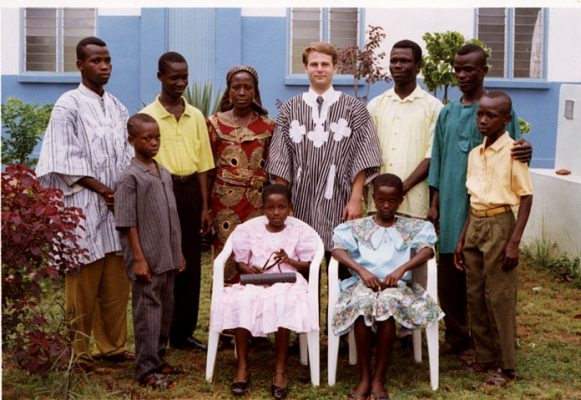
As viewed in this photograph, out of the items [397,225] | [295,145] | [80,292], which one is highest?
[295,145]

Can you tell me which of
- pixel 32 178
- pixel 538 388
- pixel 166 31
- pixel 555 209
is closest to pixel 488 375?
pixel 538 388

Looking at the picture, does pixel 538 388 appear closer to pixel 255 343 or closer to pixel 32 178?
pixel 255 343

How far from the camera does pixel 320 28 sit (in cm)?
1136

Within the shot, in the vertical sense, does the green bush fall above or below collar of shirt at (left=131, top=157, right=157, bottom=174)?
below

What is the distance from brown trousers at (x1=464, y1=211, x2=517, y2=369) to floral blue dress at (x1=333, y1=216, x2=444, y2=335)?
276 millimetres

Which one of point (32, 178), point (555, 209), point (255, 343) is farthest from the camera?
point (555, 209)

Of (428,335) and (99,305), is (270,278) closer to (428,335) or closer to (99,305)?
(428,335)

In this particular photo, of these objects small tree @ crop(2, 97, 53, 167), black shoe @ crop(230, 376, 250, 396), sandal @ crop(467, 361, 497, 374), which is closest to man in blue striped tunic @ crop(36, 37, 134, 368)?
black shoe @ crop(230, 376, 250, 396)

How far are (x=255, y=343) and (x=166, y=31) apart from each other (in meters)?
6.16

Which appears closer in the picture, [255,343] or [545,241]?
[255,343]

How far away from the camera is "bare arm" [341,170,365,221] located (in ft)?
18.4

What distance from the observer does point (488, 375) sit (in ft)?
17.8

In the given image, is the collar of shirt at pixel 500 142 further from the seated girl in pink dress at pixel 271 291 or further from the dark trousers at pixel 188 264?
the dark trousers at pixel 188 264

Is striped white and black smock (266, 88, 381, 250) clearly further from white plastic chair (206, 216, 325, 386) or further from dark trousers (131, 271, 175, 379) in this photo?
dark trousers (131, 271, 175, 379)
